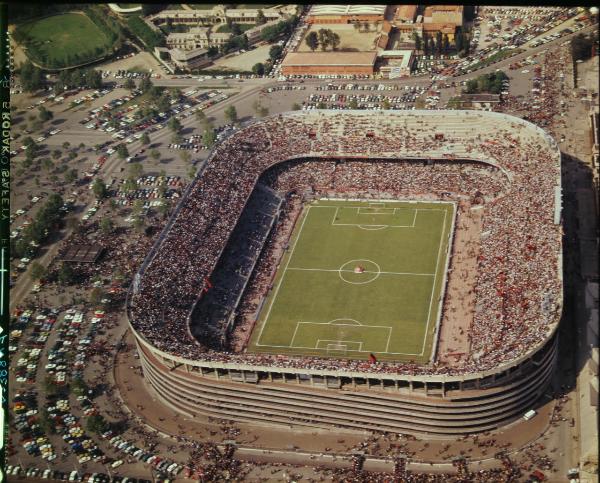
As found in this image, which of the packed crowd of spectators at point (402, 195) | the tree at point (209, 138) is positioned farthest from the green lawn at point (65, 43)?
the packed crowd of spectators at point (402, 195)

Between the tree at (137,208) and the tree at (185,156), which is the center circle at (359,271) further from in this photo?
the tree at (185,156)

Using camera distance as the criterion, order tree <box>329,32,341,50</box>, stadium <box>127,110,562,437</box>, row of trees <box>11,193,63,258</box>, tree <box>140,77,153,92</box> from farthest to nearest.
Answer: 1. tree <box>329,32,341,50</box>
2. tree <box>140,77,153,92</box>
3. row of trees <box>11,193,63,258</box>
4. stadium <box>127,110,562,437</box>

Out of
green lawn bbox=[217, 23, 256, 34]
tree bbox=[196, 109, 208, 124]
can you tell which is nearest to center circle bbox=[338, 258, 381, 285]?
tree bbox=[196, 109, 208, 124]

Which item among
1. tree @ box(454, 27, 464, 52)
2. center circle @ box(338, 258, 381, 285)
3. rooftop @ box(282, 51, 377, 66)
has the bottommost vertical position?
center circle @ box(338, 258, 381, 285)

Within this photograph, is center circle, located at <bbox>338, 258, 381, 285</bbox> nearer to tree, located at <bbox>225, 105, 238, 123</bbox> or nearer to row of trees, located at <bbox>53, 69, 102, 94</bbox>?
tree, located at <bbox>225, 105, 238, 123</bbox>

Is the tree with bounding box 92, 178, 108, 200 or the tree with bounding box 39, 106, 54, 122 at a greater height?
the tree with bounding box 39, 106, 54, 122

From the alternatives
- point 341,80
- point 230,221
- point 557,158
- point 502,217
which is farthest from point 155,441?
point 341,80

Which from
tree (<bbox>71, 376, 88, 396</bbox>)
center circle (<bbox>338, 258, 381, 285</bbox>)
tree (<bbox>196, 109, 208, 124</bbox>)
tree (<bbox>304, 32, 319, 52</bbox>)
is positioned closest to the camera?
tree (<bbox>71, 376, 88, 396</bbox>)
